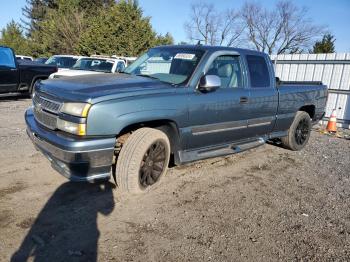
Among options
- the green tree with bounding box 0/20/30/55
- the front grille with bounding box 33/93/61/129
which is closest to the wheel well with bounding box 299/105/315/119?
the front grille with bounding box 33/93/61/129

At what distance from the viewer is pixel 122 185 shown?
3910mm

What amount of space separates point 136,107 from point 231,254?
5.85 feet

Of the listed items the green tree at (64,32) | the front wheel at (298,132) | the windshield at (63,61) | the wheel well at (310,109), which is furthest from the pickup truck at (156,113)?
the green tree at (64,32)

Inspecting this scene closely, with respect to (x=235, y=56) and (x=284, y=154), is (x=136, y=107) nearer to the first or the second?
(x=235, y=56)

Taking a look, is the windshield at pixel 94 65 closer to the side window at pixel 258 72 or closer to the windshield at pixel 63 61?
the windshield at pixel 63 61

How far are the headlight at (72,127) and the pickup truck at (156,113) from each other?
10 millimetres

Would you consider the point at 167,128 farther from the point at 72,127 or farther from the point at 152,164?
the point at 72,127

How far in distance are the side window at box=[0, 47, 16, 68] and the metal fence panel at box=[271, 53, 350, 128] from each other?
9.55 metres

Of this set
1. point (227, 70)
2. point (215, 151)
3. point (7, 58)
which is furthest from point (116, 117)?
point (7, 58)

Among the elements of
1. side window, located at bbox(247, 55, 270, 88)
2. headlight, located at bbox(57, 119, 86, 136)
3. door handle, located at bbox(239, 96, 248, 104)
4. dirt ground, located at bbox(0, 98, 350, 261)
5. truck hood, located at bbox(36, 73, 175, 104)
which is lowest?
dirt ground, located at bbox(0, 98, 350, 261)

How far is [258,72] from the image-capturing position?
549 cm

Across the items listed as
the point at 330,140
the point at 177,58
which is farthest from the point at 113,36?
the point at 177,58

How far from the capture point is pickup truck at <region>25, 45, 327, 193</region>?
11.4 ft

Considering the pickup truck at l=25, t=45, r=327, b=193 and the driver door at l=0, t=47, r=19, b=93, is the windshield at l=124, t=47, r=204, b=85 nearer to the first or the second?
the pickup truck at l=25, t=45, r=327, b=193
